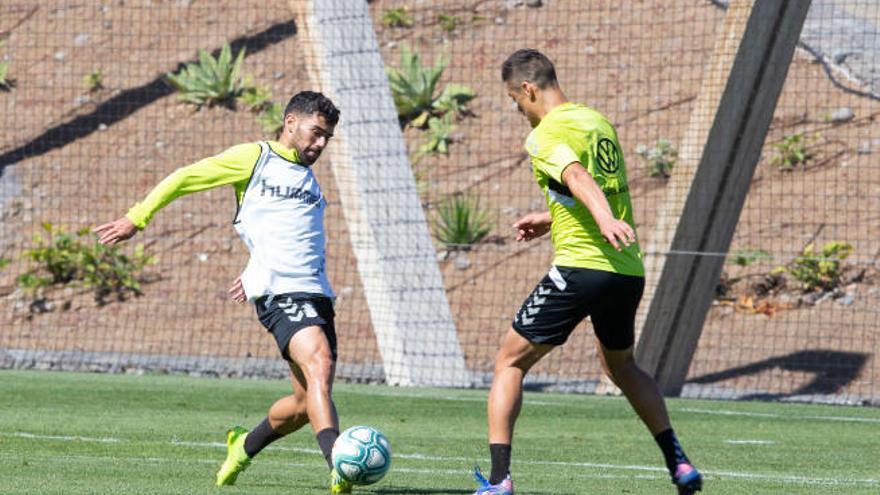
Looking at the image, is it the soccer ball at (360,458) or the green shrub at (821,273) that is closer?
the soccer ball at (360,458)

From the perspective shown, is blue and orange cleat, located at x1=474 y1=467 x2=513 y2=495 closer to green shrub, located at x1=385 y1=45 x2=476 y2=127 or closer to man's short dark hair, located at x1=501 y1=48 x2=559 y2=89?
man's short dark hair, located at x1=501 y1=48 x2=559 y2=89

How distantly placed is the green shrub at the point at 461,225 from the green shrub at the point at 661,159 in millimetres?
2309

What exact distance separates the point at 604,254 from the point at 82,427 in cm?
424

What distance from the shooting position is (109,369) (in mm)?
15750

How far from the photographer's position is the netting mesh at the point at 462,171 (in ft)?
53.8

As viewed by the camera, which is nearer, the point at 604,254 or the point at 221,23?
the point at 604,254

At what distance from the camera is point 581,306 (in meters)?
7.20

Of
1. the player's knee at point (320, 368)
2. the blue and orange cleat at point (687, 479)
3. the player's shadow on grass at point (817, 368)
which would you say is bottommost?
the player's shadow on grass at point (817, 368)

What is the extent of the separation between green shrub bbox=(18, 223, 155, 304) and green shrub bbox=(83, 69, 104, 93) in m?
5.47

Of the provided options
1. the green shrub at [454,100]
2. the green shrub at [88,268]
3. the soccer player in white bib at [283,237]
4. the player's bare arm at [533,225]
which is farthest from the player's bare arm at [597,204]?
the green shrub at [454,100]

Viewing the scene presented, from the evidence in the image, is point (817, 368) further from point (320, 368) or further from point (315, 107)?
point (320, 368)

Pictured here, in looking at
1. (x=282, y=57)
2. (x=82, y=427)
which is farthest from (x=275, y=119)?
(x=82, y=427)

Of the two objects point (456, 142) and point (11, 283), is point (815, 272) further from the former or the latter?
point (11, 283)

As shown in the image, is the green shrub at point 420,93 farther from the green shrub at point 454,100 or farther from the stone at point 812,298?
the stone at point 812,298
